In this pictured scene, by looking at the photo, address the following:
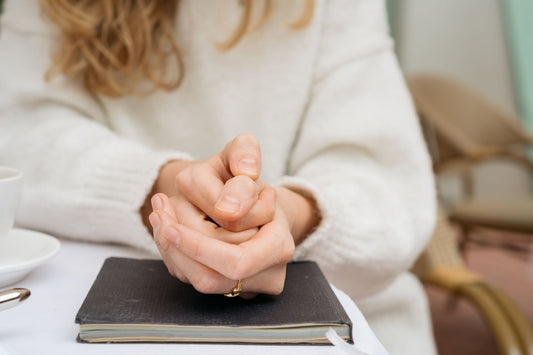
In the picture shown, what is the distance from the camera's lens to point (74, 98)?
688 mm

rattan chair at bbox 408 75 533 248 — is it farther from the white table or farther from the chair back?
the white table

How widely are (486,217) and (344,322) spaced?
1.55 meters

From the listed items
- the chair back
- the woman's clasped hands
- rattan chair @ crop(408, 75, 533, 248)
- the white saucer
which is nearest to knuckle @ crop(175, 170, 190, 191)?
the woman's clasped hands

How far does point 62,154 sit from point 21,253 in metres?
0.20

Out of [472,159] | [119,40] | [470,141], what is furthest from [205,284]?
[470,141]

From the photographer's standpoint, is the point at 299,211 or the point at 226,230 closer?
the point at 226,230

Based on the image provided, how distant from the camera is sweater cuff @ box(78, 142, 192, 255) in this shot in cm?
51

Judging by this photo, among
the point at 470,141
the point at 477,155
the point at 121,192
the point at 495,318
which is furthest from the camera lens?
the point at 470,141

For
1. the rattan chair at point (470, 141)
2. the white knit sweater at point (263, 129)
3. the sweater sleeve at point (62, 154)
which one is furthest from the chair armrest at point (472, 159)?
the sweater sleeve at point (62, 154)

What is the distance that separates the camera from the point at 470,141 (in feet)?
8.49

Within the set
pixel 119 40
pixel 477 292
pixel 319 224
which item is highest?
pixel 119 40

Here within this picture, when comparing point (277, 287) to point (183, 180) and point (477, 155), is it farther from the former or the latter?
point (477, 155)

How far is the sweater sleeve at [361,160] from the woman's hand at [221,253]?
0.50 ft

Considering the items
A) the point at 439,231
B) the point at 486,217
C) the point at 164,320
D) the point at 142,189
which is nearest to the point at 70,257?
the point at 142,189
